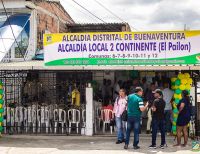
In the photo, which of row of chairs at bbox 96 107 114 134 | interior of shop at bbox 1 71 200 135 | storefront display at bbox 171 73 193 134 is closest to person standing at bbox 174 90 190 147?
storefront display at bbox 171 73 193 134

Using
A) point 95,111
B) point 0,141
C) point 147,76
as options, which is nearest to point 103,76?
point 147,76

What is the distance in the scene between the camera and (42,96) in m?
16.8

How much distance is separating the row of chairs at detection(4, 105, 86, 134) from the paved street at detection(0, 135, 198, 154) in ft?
2.60

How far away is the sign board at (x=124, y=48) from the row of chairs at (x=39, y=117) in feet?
6.26

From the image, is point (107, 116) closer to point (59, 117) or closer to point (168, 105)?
point (59, 117)

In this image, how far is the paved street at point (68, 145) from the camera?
11.3 meters

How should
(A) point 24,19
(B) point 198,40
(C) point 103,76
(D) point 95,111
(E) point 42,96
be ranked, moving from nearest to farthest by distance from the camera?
1. (B) point 198,40
2. (D) point 95,111
3. (E) point 42,96
4. (C) point 103,76
5. (A) point 24,19

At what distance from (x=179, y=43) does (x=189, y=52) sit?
424 millimetres

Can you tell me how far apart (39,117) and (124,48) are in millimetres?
3991

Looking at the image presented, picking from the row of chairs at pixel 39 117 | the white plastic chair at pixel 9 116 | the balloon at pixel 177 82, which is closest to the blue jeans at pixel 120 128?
the row of chairs at pixel 39 117

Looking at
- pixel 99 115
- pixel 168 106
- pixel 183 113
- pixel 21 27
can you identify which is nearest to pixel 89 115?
pixel 99 115

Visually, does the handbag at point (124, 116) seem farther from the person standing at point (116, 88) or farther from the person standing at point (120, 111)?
the person standing at point (116, 88)

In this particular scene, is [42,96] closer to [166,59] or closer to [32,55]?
[32,55]

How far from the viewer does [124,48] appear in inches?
517
